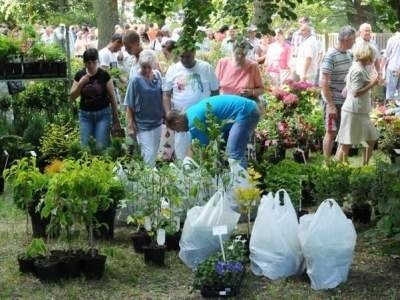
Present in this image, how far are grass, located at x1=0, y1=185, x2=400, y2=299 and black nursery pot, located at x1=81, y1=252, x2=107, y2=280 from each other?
52 mm

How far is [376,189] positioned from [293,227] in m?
1.17

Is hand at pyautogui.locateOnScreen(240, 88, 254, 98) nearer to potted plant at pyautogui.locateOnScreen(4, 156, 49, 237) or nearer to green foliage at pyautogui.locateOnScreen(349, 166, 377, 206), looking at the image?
green foliage at pyautogui.locateOnScreen(349, 166, 377, 206)

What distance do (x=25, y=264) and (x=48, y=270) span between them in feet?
0.92

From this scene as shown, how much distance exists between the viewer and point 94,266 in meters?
4.71

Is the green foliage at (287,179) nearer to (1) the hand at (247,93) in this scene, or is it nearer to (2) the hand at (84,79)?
(1) the hand at (247,93)

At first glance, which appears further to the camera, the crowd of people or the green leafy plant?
the crowd of people

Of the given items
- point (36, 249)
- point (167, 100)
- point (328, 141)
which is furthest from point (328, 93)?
point (36, 249)

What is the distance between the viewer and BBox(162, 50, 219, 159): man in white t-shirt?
696 centimetres

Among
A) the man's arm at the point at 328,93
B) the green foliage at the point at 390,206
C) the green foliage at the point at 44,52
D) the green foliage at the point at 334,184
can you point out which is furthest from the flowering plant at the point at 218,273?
the green foliage at the point at 44,52

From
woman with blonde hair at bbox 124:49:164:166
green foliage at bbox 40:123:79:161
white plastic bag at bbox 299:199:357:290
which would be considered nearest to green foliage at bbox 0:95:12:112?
green foliage at bbox 40:123:79:161

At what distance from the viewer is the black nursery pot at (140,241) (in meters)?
5.29

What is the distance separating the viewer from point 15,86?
355 inches

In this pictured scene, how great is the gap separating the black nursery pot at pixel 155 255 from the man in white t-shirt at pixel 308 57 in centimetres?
826

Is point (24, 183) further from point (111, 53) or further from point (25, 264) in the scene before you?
point (111, 53)
